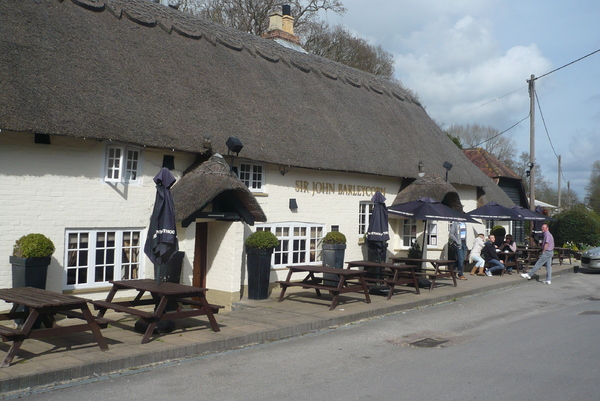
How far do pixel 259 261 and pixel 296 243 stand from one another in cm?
240

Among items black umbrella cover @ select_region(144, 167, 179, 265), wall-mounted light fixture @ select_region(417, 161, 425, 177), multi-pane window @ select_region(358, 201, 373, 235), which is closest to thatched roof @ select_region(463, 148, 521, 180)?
wall-mounted light fixture @ select_region(417, 161, 425, 177)

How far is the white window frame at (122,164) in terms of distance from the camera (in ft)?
34.9

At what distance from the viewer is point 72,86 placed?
1028 centimetres

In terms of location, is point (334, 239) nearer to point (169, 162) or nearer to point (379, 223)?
point (379, 223)

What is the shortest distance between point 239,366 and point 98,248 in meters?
4.25

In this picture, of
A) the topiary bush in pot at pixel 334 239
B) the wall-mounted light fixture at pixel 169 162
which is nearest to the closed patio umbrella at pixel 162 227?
the wall-mounted light fixture at pixel 169 162

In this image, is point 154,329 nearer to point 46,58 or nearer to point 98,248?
point 98,248

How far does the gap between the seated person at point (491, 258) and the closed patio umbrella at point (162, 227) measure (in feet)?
A: 44.2

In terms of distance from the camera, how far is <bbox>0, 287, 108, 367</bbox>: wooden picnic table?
6820mm

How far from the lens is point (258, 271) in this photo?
1252 cm

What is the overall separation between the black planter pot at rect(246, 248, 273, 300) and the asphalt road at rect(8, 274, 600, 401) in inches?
103

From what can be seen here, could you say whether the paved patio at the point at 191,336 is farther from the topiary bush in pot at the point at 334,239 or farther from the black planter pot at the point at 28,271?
the topiary bush in pot at the point at 334,239

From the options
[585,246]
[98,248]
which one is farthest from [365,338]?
[585,246]

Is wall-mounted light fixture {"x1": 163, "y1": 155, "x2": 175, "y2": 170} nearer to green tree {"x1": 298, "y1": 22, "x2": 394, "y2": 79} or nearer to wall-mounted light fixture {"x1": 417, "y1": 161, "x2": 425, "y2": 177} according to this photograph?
wall-mounted light fixture {"x1": 417, "y1": 161, "x2": 425, "y2": 177}
